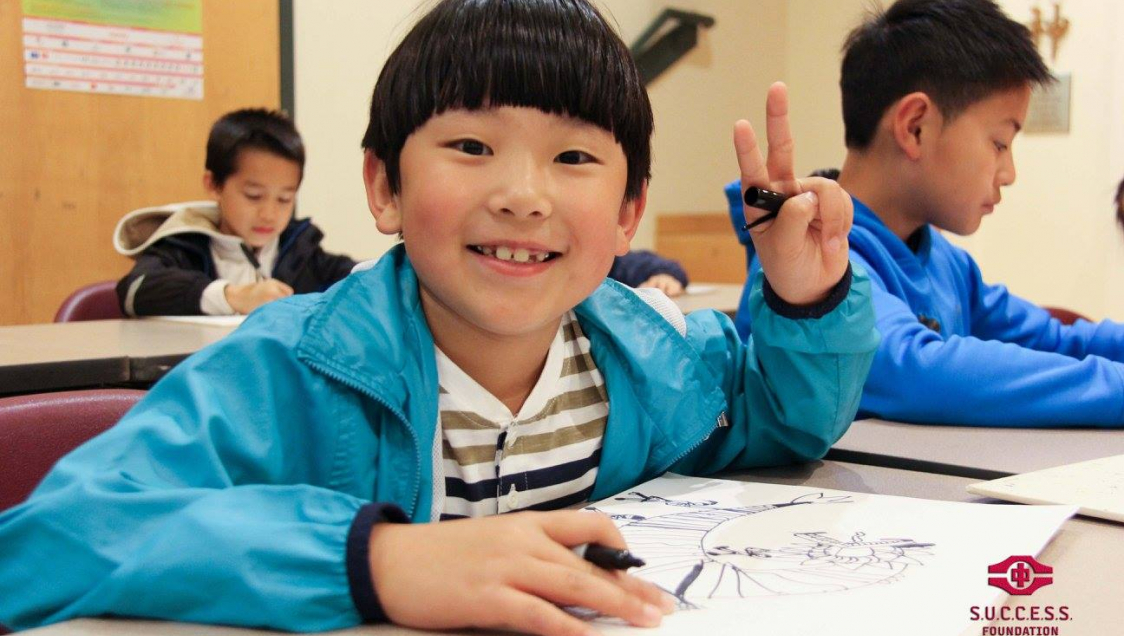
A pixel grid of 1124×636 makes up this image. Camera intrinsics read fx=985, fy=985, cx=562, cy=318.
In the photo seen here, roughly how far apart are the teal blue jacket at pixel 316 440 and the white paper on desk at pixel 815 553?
10 centimetres

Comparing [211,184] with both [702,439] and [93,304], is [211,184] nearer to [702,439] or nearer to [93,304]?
[93,304]

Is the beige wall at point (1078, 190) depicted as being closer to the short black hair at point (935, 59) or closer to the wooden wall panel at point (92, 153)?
the short black hair at point (935, 59)

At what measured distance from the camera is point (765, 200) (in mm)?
835

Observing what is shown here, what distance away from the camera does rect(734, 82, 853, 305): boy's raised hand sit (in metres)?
0.83

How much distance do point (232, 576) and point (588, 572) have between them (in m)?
0.18

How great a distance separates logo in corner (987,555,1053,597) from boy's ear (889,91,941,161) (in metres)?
0.97

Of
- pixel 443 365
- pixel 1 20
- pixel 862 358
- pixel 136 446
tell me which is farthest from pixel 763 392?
pixel 1 20

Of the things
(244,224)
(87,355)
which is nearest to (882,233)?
(87,355)

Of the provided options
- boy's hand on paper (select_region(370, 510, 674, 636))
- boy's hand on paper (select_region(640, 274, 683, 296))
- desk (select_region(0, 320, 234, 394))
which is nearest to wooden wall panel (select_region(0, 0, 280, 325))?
desk (select_region(0, 320, 234, 394))

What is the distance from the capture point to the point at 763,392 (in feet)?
2.96

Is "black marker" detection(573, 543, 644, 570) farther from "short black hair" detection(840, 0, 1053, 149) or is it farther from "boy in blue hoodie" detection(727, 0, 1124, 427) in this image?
"short black hair" detection(840, 0, 1053, 149)

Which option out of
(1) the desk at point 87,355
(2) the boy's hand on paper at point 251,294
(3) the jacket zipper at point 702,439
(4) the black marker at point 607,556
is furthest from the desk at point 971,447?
(2) the boy's hand on paper at point 251,294

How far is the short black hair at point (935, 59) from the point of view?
143 cm

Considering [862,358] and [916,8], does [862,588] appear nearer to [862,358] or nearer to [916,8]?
[862,358]
